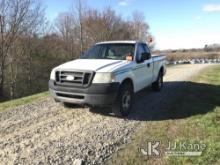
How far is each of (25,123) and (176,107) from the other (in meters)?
4.15

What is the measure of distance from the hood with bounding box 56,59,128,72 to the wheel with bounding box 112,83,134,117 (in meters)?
0.60

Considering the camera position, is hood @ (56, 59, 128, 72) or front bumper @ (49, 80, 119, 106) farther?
hood @ (56, 59, 128, 72)

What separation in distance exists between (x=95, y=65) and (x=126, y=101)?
1.22 m

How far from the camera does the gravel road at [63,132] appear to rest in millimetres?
5156

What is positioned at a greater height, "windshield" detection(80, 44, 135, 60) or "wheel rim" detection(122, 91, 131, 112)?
"windshield" detection(80, 44, 135, 60)

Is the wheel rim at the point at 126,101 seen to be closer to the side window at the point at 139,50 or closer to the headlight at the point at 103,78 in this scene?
the headlight at the point at 103,78

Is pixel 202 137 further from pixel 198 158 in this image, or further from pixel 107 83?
pixel 107 83

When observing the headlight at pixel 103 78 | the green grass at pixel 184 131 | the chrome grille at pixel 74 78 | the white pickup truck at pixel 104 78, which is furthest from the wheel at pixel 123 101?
the chrome grille at pixel 74 78

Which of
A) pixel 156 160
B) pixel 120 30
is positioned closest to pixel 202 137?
pixel 156 160

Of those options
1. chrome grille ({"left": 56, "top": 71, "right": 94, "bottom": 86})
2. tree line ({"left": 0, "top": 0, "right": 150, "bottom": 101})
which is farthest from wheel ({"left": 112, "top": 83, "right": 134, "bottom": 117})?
tree line ({"left": 0, "top": 0, "right": 150, "bottom": 101})

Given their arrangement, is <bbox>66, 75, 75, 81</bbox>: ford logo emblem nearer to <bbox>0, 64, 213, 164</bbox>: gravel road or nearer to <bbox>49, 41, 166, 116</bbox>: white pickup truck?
<bbox>49, 41, 166, 116</bbox>: white pickup truck

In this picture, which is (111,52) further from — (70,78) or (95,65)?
(70,78)

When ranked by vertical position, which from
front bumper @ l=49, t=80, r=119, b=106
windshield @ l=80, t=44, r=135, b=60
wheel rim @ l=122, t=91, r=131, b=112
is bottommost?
wheel rim @ l=122, t=91, r=131, b=112

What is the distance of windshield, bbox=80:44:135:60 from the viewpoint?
8.78 metres
